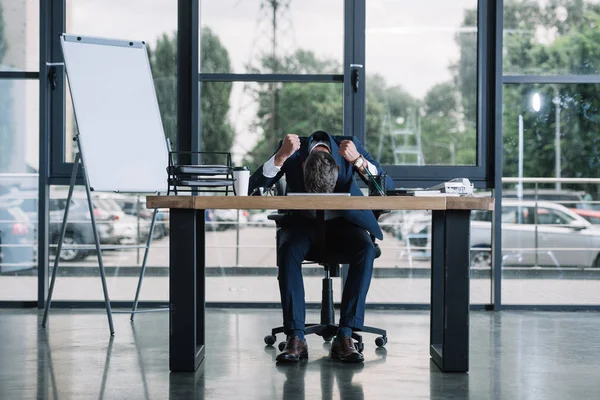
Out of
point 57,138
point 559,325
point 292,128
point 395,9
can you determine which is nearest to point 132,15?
point 57,138

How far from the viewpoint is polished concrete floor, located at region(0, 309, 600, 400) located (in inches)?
112

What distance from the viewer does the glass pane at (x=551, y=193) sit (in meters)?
5.19

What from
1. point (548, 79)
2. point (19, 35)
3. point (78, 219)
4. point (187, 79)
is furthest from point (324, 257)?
point (19, 35)

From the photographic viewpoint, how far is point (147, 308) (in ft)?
16.8

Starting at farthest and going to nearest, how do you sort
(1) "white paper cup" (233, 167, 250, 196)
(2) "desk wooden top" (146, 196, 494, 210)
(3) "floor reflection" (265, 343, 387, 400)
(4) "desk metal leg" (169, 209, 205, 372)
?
1. (1) "white paper cup" (233, 167, 250, 196)
2. (4) "desk metal leg" (169, 209, 205, 372)
3. (2) "desk wooden top" (146, 196, 494, 210)
4. (3) "floor reflection" (265, 343, 387, 400)

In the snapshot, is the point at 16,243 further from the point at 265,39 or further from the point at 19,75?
the point at 265,39

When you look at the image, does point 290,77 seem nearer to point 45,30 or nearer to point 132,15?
point 132,15

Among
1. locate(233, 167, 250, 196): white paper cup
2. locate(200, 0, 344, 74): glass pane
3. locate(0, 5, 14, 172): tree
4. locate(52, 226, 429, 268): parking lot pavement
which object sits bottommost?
locate(52, 226, 429, 268): parking lot pavement

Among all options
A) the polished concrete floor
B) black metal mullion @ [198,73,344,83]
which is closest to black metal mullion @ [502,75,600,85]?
black metal mullion @ [198,73,344,83]

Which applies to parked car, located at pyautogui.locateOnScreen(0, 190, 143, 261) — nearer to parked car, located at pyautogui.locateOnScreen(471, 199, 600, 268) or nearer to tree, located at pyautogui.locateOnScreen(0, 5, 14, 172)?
tree, located at pyautogui.locateOnScreen(0, 5, 14, 172)

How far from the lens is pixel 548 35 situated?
5.14 metres

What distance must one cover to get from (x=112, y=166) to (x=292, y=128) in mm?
1285

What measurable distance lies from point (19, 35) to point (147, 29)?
0.84m

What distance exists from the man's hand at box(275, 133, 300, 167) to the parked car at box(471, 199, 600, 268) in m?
2.09
